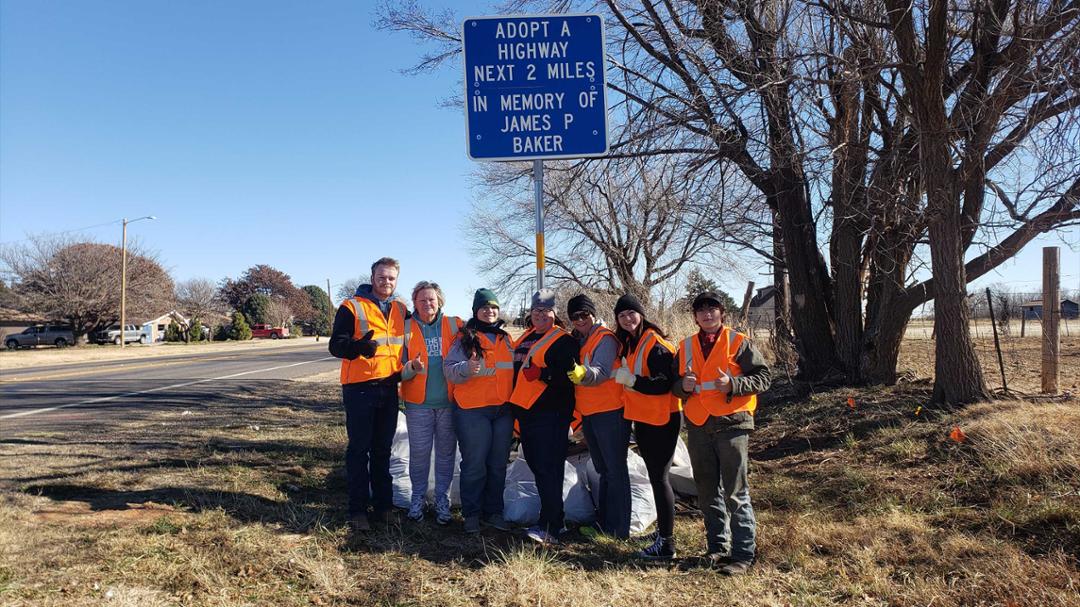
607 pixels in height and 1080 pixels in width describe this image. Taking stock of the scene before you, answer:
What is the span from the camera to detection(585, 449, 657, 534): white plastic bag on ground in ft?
15.1

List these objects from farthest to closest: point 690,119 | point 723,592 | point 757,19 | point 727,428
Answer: point 690,119 → point 757,19 → point 727,428 → point 723,592

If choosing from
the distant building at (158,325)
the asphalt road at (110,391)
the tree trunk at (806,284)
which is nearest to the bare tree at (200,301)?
the distant building at (158,325)

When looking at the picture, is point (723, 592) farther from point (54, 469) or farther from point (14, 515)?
point (54, 469)

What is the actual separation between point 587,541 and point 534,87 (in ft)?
10.7

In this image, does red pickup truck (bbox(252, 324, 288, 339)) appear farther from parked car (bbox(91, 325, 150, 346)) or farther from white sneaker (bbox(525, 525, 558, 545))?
white sneaker (bbox(525, 525, 558, 545))

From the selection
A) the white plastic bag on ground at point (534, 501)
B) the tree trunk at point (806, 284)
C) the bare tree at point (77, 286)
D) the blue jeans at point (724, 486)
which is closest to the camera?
the blue jeans at point (724, 486)

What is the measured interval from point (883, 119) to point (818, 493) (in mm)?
5238

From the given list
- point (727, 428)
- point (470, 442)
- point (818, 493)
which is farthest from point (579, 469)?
point (818, 493)

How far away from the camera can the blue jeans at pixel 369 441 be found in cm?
457

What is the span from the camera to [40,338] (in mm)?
42969

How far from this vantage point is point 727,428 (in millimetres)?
3924

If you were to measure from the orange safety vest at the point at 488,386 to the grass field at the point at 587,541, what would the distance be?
91 cm

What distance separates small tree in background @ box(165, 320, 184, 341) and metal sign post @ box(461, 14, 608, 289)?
5697 cm

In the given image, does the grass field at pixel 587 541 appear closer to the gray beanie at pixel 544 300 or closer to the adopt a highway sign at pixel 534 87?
the gray beanie at pixel 544 300
